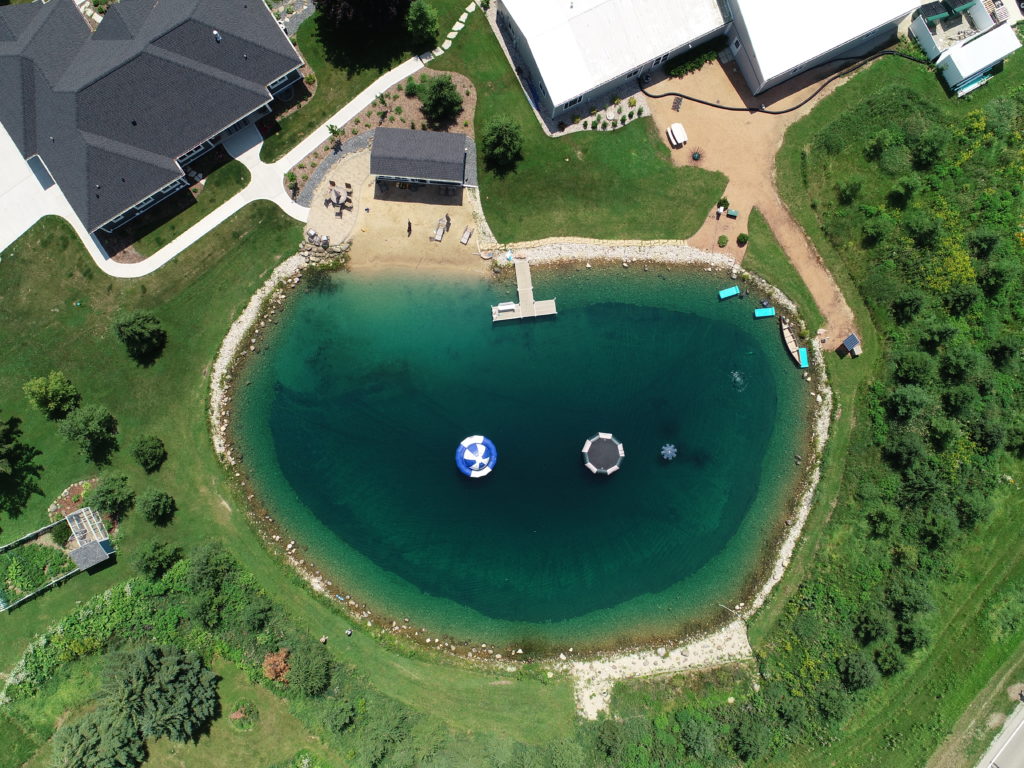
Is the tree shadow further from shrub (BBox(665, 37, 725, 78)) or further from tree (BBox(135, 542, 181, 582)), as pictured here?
tree (BBox(135, 542, 181, 582))

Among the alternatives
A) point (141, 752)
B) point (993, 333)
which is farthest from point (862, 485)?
point (141, 752)

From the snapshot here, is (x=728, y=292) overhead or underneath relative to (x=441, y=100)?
underneath

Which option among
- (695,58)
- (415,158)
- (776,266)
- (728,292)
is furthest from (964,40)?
(415,158)

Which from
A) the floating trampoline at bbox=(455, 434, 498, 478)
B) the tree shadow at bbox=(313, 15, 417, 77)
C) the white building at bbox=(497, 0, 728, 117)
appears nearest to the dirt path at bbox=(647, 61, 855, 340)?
the white building at bbox=(497, 0, 728, 117)

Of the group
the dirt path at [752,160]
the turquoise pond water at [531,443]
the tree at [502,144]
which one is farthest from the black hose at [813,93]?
the turquoise pond water at [531,443]

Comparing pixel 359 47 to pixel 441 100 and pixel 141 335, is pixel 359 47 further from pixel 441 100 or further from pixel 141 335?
pixel 141 335

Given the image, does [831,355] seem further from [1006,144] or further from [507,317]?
[507,317]

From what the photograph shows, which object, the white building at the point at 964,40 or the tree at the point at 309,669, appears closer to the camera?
the tree at the point at 309,669

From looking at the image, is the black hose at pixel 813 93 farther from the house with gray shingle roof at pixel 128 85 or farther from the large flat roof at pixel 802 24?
the house with gray shingle roof at pixel 128 85
